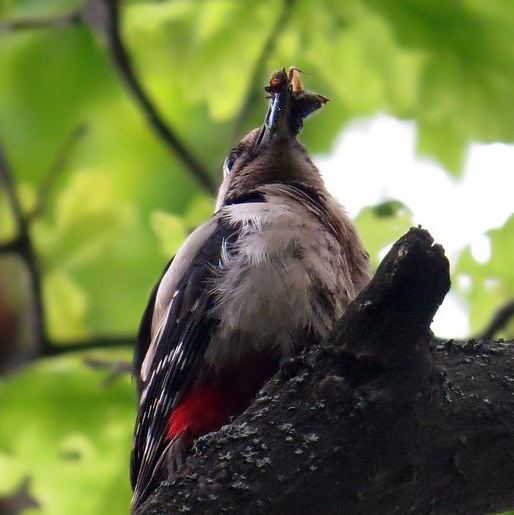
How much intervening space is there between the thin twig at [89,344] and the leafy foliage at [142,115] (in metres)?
0.21

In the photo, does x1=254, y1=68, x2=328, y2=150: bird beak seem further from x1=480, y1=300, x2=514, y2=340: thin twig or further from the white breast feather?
x1=480, y1=300, x2=514, y2=340: thin twig

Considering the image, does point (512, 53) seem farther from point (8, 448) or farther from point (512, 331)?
point (8, 448)

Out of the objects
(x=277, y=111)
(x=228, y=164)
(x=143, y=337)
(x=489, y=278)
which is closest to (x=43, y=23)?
(x=228, y=164)

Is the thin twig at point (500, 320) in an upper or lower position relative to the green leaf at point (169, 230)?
lower

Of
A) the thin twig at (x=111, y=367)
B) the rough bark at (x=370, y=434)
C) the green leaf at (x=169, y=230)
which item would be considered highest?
the green leaf at (x=169, y=230)

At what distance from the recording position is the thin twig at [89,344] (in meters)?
4.84

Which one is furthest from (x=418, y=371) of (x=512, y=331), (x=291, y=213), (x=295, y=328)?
(x=512, y=331)

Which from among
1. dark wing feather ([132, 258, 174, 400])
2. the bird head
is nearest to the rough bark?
dark wing feather ([132, 258, 174, 400])

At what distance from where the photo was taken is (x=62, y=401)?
195 inches

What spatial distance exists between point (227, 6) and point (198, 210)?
1177mm

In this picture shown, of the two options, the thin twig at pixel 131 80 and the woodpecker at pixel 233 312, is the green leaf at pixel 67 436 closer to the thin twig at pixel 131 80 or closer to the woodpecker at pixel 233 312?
the thin twig at pixel 131 80

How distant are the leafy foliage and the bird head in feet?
1.42

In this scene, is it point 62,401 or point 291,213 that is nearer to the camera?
point 291,213

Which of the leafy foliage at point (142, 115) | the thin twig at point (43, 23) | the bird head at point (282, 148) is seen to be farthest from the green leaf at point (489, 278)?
the thin twig at point (43, 23)
